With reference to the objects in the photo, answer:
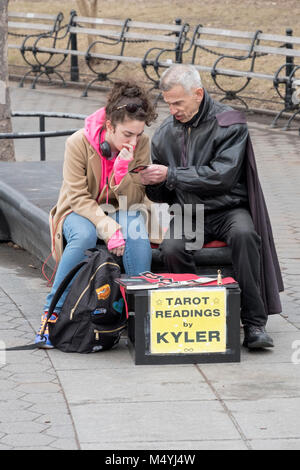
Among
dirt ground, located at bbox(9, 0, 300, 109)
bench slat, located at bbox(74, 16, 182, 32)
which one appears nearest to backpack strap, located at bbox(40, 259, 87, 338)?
dirt ground, located at bbox(9, 0, 300, 109)

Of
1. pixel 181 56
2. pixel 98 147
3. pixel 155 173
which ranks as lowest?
pixel 181 56

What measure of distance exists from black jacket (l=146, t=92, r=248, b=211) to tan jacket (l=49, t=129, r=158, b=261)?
0.11 metres

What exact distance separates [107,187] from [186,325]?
96 centimetres

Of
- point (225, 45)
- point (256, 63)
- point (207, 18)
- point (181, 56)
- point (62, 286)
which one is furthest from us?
point (207, 18)

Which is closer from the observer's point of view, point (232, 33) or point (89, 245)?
point (89, 245)

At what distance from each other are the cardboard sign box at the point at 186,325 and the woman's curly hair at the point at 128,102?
3.15 feet

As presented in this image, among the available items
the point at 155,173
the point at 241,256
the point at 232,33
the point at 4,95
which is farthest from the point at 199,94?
the point at 232,33

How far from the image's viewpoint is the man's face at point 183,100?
17.0 feet

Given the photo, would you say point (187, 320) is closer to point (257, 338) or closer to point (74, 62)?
point (257, 338)

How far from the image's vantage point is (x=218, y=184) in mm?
5207

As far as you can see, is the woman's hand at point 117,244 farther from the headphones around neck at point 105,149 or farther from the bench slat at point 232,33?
the bench slat at point 232,33

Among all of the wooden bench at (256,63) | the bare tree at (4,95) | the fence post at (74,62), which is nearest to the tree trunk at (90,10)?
the fence post at (74,62)

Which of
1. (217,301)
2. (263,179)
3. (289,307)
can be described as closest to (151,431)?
(217,301)

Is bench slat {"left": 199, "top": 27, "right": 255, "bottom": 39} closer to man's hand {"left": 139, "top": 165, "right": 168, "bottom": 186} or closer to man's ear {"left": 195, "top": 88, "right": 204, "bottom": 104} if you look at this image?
man's ear {"left": 195, "top": 88, "right": 204, "bottom": 104}
